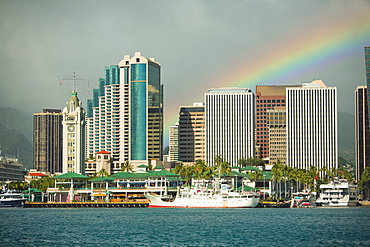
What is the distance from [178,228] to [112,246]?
32.8m

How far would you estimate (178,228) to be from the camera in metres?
133

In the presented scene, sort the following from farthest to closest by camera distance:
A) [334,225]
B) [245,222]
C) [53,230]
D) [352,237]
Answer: [245,222]
[334,225]
[53,230]
[352,237]

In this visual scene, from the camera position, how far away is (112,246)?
101 meters

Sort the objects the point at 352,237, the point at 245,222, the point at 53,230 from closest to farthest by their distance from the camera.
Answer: the point at 352,237 < the point at 53,230 < the point at 245,222

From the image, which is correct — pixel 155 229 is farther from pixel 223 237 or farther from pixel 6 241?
pixel 6 241

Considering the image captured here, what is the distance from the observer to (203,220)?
155 meters

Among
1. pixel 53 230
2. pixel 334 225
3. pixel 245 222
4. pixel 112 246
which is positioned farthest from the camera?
pixel 245 222

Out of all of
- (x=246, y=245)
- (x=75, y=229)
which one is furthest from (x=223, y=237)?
(x=75, y=229)

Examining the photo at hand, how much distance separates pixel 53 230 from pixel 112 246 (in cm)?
2999

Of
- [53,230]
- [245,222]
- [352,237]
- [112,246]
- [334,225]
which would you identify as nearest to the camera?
[112,246]

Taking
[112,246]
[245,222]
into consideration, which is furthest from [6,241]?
[245,222]

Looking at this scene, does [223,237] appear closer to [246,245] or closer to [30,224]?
[246,245]

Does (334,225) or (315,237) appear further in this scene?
(334,225)

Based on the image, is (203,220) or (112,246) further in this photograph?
(203,220)
